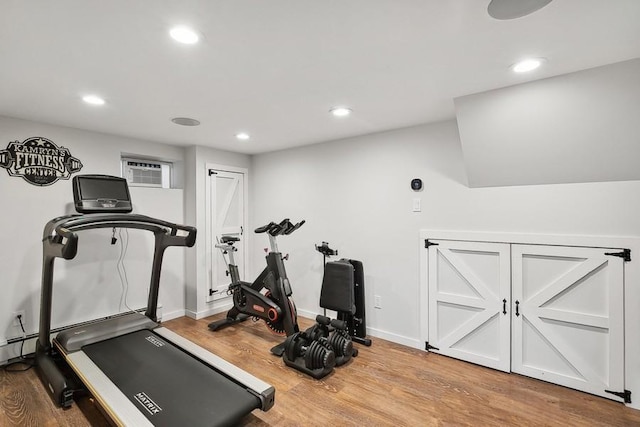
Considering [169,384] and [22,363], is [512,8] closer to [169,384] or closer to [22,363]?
[169,384]

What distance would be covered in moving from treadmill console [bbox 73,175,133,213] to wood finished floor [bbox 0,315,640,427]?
1.55 m

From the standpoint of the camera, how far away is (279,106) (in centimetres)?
251

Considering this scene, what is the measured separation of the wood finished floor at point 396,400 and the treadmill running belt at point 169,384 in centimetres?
27

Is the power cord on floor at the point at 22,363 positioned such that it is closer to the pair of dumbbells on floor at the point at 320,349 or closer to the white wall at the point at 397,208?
the pair of dumbbells on floor at the point at 320,349

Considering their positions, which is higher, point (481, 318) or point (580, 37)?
point (580, 37)

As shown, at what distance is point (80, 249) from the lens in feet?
10.6

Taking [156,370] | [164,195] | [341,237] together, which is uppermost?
[164,195]

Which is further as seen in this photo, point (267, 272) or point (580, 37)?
point (267, 272)

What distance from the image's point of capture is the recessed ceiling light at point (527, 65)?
1763 mm

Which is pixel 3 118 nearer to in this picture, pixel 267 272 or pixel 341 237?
pixel 267 272

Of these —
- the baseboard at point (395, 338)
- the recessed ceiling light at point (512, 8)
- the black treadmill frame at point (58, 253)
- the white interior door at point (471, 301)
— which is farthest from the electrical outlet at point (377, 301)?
the recessed ceiling light at point (512, 8)

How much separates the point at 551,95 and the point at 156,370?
A: 3.51m

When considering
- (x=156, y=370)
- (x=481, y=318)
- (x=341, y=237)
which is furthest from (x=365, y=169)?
(x=156, y=370)

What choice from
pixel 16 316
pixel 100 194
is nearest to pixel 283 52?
pixel 100 194
